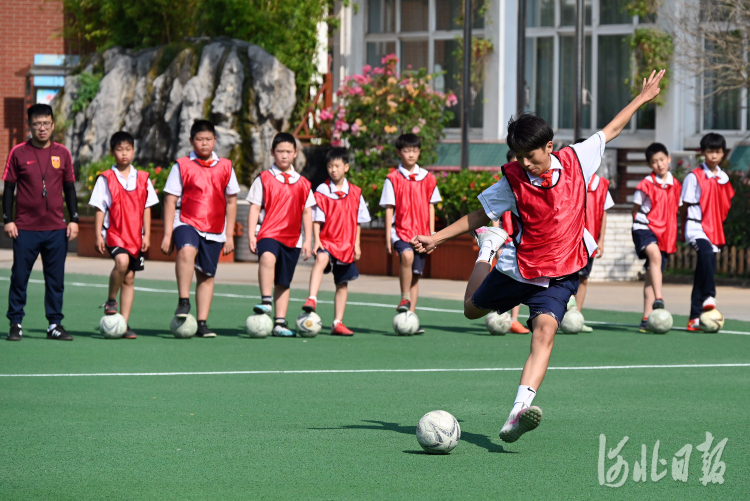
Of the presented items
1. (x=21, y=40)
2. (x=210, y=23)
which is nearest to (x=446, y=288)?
(x=210, y=23)

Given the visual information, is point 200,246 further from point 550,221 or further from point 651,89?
point 651,89

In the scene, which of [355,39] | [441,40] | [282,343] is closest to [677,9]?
[441,40]

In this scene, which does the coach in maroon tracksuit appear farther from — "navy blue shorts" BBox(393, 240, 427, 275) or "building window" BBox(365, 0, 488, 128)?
"building window" BBox(365, 0, 488, 128)

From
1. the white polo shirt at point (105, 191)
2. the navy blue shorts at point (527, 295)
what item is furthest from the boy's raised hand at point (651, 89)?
the white polo shirt at point (105, 191)

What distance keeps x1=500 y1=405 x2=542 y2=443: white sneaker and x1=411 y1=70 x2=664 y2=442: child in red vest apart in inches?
17.9

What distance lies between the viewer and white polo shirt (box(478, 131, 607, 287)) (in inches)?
256

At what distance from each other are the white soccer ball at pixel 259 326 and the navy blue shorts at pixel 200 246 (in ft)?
2.00

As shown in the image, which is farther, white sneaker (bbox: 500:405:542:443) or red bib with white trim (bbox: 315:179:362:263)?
red bib with white trim (bbox: 315:179:362:263)

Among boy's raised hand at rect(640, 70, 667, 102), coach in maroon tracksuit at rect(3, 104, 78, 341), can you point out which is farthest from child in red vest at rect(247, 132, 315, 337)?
boy's raised hand at rect(640, 70, 667, 102)

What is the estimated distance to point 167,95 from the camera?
27.0m

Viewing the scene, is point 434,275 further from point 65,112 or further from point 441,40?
point 65,112

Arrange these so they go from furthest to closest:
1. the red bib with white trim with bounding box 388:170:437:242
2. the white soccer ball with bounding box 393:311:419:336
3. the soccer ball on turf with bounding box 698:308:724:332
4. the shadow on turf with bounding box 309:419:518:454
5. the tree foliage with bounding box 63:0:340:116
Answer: the tree foliage with bounding box 63:0:340:116, the red bib with white trim with bounding box 388:170:437:242, the soccer ball on turf with bounding box 698:308:724:332, the white soccer ball with bounding box 393:311:419:336, the shadow on turf with bounding box 309:419:518:454

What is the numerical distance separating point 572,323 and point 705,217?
6.17 ft

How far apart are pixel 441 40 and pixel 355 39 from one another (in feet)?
7.23
